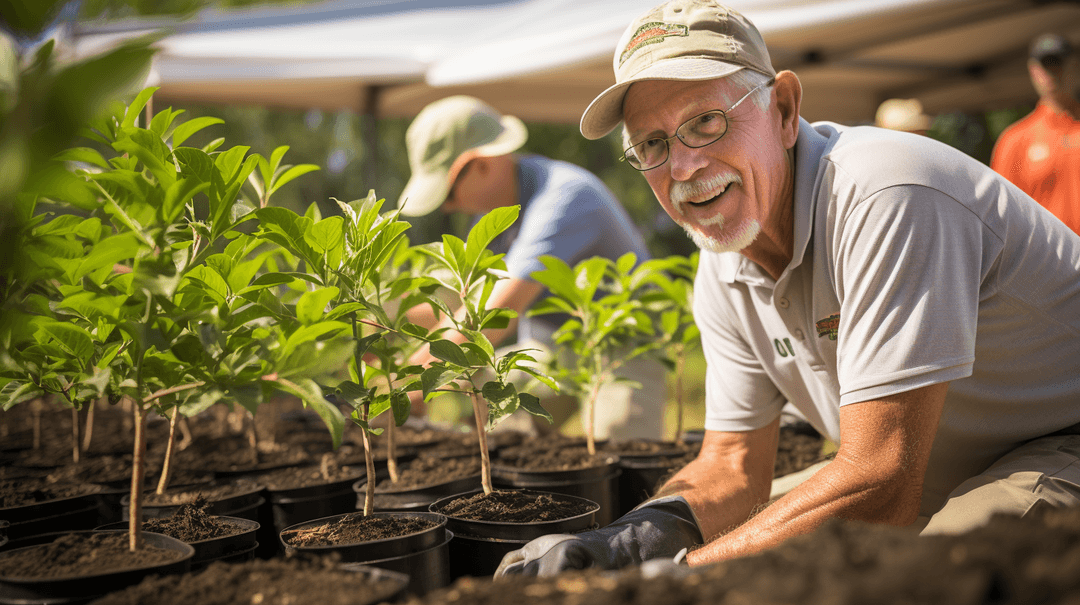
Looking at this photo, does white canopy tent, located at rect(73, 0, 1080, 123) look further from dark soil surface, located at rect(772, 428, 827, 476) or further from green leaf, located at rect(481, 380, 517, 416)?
green leaf, located at rect(481, 380, 517, 416)

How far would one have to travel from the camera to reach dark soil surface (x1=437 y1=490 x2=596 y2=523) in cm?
135

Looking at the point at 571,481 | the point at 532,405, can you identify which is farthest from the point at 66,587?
the point at 571,481

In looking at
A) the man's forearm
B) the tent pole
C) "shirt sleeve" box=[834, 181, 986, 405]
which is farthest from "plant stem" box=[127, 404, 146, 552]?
the tent pole

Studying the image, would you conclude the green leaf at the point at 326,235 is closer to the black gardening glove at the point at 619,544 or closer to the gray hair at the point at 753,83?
the black gardening glove at the point at 619,544

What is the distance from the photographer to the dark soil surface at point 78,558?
964 millimetres

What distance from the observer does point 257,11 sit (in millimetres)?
6414

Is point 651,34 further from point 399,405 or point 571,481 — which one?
point 571,481

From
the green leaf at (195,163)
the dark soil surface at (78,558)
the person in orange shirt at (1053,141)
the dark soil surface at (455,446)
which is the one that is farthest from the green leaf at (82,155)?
the person in orange shirt at (1053,141)

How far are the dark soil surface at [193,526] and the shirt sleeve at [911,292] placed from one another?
1.13 m

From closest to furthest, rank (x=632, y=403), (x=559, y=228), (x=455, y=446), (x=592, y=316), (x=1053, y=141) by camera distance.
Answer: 1. (x=592, y=316)
2. (x=455, y=446)
3. (x=559, y=228)
4. (x=632, y=403)
5. (x=1053, y=141)

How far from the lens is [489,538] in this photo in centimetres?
131

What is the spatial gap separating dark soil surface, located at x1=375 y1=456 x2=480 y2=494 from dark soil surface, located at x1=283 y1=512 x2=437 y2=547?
348mm

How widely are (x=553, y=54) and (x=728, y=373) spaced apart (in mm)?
2844

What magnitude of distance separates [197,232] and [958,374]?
4.10 feet
